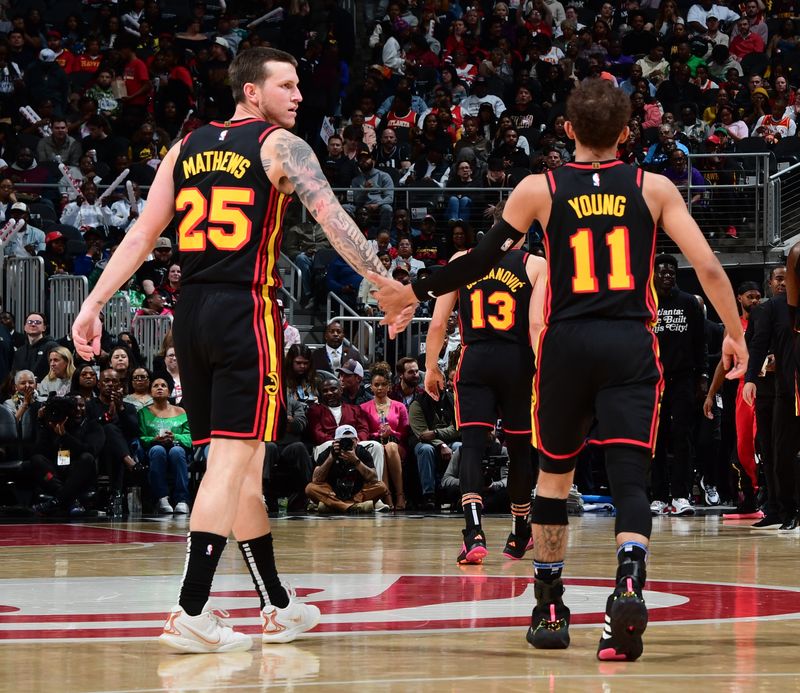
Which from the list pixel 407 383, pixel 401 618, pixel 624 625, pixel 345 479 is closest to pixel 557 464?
pixel 624 625

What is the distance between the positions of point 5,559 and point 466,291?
10.8 feet

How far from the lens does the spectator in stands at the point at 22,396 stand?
536 inches

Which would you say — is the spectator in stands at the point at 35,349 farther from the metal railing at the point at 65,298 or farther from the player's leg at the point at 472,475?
the player's leg at the point at 472,475

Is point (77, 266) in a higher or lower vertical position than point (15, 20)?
lower

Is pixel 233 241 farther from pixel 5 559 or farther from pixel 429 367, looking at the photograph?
pixel 5 559

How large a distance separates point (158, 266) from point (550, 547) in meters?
13.0

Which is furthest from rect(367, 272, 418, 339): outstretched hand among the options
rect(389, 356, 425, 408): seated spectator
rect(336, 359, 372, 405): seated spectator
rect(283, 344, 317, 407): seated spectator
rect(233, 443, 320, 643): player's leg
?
rect(336, 359, 372, 405): seated spectator

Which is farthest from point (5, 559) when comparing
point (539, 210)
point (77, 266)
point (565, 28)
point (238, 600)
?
point (565, 28)

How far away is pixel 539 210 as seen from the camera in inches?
199

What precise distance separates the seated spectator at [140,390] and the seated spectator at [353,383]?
215 centimetres

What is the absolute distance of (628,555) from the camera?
4.66 meters

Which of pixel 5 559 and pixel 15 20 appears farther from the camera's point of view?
pixel 15 20

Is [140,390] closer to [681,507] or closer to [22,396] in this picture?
[22,396]

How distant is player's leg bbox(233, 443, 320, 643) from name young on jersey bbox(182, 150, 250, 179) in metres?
1.02
